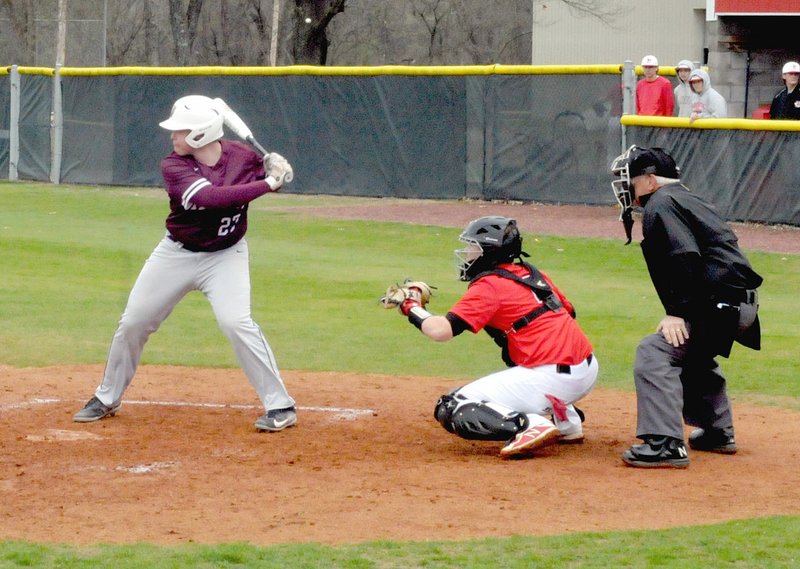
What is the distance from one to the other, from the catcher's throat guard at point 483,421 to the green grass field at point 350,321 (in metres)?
1.34

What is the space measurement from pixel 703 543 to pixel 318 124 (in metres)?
16.2

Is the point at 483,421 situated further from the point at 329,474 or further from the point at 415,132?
the point at 415,132

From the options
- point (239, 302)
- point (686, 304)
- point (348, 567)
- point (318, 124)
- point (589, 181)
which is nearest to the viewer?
point (348, 567)

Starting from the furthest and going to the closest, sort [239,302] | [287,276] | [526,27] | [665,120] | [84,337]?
[526,27], [665,120], [287,276], [84,337], [239,302]

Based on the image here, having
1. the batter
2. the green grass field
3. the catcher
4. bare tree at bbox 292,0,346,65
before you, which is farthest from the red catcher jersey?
bare tree at bbox 292,0,346,65

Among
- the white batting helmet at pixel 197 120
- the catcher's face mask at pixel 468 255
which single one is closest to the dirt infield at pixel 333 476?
the catcher's face mask at pixel 468 255

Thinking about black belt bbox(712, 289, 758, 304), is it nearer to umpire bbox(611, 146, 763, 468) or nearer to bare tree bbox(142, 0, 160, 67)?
umpire bbox(611, 146, 763, 468)

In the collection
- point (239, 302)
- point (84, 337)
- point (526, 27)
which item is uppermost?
point (526, 27)

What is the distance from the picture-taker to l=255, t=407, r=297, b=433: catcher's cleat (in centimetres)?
688

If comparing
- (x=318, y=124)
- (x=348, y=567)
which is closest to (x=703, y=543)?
(x=348, y=567)

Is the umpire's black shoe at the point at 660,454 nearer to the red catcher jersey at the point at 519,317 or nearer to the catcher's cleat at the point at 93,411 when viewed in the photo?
the red catcher jersey at the point at 519,317

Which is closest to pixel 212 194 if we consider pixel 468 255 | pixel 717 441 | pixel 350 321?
pixel 468 255

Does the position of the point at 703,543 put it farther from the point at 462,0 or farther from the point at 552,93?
the point at 462,0

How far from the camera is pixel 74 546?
4.79m
